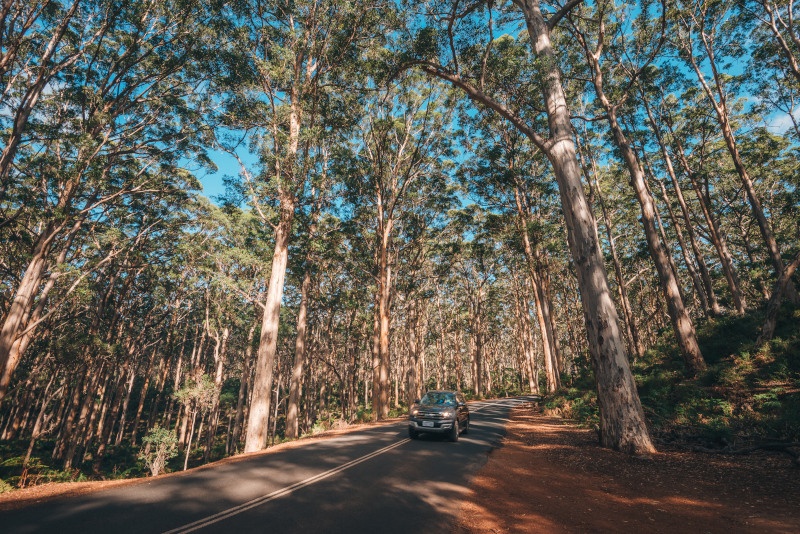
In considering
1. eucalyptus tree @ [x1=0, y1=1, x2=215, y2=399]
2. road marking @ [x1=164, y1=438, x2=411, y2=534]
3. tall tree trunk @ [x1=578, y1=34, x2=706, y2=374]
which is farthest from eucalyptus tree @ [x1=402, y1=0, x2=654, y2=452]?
eucalyptus tree @ [x1=0, y1=1, x2=215, y2=399]

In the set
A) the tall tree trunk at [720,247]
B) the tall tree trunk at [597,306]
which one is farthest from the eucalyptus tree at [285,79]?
the tall tree trunk at [720,247]

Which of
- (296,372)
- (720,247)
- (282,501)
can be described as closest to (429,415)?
(282,501)

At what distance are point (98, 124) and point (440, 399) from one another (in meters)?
16.7

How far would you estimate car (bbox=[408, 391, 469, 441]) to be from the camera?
422 inches

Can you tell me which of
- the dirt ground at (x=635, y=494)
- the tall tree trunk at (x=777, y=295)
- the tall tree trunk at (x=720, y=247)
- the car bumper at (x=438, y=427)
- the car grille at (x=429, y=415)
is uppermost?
the tall tree trunk at (x=720, y=247)

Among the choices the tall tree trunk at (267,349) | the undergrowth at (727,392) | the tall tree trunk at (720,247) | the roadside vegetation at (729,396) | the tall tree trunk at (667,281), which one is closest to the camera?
the roadside vegetation at (729,396)

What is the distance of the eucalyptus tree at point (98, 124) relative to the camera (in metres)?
12.2

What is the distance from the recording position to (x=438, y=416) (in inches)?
426

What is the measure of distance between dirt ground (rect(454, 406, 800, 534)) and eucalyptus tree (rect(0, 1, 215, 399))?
15.9 metres

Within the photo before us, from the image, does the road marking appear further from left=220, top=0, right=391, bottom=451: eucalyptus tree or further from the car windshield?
left=220, top=0, right=391, bottom=451: eucalyptus tree

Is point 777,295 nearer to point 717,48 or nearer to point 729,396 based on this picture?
point 729,396

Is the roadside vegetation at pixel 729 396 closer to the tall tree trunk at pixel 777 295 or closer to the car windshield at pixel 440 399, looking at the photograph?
the tall tree trunk at pixel 777 295

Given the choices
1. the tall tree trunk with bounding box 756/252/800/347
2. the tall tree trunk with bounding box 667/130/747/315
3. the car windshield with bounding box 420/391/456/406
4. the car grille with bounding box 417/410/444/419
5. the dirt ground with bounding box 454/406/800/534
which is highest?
the tall tree trunk with bounding box 667/130/747/315

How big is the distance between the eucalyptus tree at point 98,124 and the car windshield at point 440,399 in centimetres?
1410
